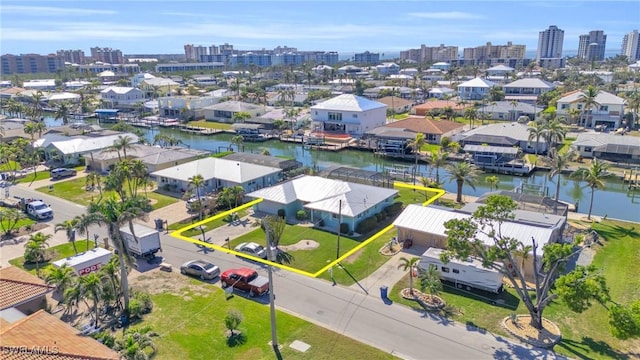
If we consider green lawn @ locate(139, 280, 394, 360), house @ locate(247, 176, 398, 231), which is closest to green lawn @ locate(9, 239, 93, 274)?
green lawn @ locate(139, 280, 394, 360)

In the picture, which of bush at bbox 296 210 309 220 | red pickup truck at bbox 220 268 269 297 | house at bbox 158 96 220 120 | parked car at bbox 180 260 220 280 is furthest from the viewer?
house at bbox 158 96 220 120

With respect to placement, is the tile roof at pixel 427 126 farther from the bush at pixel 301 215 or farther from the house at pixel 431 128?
the bush at pixel 301 215

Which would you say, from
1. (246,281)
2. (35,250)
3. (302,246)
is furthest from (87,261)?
(302,246)

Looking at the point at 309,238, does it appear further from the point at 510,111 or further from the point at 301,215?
the point at 510,111

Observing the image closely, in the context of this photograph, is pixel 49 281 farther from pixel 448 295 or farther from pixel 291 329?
pixel 448 295

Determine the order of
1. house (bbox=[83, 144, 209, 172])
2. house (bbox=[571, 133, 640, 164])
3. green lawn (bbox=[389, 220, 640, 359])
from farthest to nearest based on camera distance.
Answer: house (bbox=[571, 133, 640, 164]) < house (bbox=[83, 144, 209, 172]) < green lawn (bbox=[389, 220, 640, 359])

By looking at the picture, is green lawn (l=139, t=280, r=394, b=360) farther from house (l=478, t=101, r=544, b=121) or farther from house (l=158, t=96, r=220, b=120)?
house (l=158, t=96, r=220, b=120)

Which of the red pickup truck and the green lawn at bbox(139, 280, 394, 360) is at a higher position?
the red pickup truck

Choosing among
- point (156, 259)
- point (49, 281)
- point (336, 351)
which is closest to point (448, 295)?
point (336, 351)
